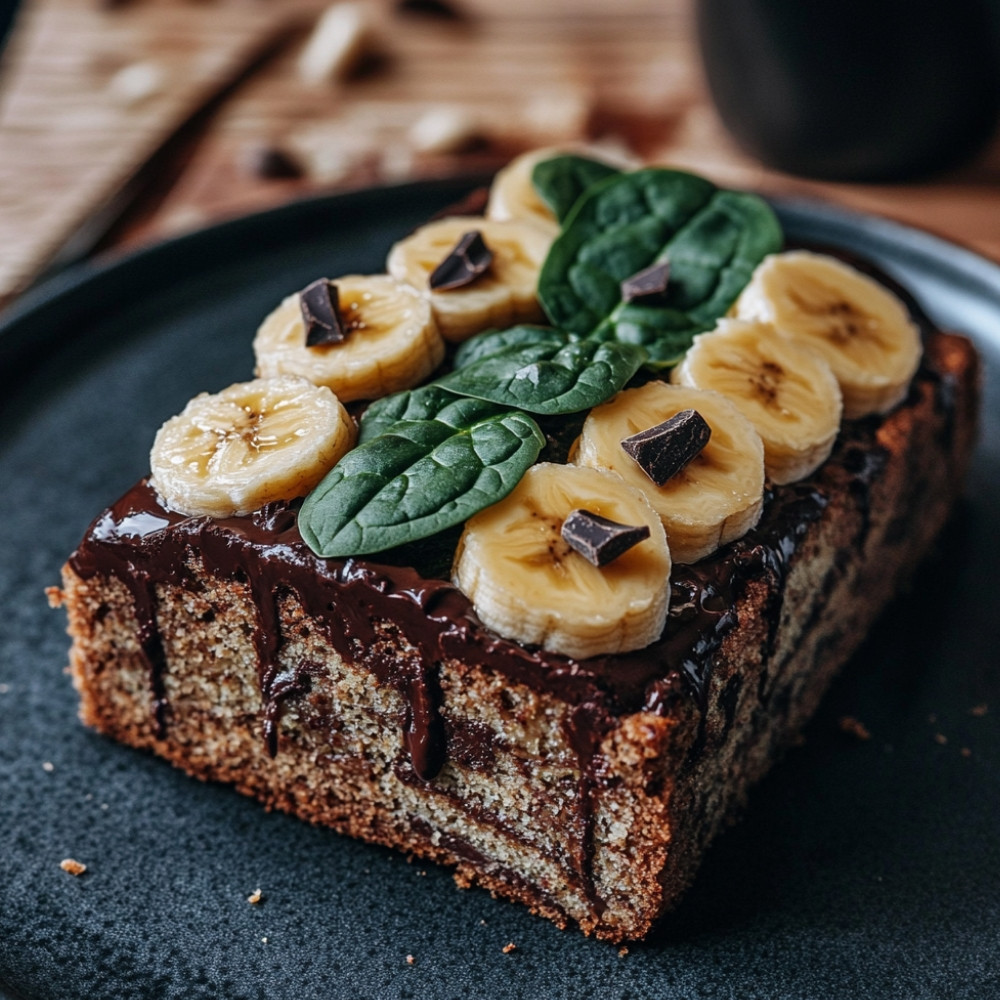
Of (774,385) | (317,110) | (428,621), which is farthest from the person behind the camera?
(317,110)


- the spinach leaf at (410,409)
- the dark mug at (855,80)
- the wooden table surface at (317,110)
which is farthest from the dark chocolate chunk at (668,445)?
the dark mug at (855,80)

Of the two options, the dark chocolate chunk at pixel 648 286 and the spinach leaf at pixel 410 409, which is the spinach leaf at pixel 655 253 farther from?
the spinach leaf at pixel 410 409

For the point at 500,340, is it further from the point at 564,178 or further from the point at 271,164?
the point at 271,164

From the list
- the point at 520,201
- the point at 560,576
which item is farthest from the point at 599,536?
the point at 520,201

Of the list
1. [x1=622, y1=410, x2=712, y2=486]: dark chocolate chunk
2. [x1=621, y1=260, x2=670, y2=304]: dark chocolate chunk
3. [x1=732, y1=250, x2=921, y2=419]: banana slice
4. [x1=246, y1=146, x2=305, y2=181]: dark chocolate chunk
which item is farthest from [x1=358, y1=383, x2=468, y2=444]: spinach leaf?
[x1=246, y1=146, x2=305, y2=181]: dark chocolate chunk

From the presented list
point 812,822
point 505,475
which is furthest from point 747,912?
point 505,475
